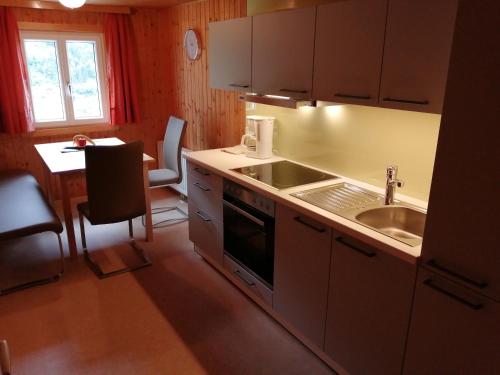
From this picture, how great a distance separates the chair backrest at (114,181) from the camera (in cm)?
→ 287

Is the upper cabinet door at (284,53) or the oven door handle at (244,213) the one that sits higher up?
the upper cabinet door at (284,53)

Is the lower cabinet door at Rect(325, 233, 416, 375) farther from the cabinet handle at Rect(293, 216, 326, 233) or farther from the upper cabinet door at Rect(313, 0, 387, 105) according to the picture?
the upper cabinet door at Rect(313, 0, 387, 105)

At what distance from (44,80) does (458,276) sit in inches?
177

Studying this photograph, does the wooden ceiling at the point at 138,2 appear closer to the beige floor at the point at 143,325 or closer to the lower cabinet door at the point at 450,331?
the beige floor at the point at 143,325

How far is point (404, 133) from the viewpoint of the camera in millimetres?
2123

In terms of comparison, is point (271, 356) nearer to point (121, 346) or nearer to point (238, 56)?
point (121, 346)

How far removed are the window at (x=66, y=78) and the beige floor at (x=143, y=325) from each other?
6.10ft

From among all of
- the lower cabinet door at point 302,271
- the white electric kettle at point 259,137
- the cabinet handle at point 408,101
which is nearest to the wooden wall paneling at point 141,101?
the white electric kettle at point 259,137

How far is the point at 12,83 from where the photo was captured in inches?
158

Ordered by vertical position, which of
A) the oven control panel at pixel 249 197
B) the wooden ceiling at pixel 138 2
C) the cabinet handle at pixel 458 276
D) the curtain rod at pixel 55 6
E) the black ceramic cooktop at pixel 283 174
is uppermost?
the wooden ceiling at pixel 138 2

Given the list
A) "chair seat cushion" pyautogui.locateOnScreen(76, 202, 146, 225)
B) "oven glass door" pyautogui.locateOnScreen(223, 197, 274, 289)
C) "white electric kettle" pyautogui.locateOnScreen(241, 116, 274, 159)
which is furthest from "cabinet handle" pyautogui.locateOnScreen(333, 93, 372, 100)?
"chair seat cushion" pyautogui.locateOnScreen(76, 202, 146, 225)

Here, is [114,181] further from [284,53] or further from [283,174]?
[284,53]

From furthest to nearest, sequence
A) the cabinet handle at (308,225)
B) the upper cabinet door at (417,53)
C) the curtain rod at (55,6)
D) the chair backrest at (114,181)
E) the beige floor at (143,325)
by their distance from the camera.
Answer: the curtain rod at (55,6)
the chair backrest at (114,181)
the beige floor at (143,325)
the cabinet handle at (308,225)
the upper cabinet door at (417,53)

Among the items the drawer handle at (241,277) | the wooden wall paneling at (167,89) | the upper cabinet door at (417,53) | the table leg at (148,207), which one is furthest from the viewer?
the wooden wall paneling at (167,89)
